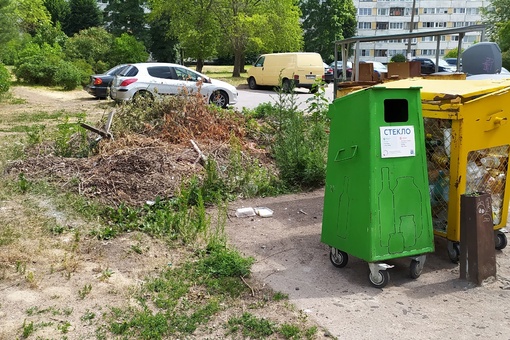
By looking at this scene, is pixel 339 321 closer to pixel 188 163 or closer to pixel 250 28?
pixel 188 163

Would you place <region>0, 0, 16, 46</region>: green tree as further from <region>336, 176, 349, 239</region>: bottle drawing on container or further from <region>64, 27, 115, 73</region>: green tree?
<region>336, 176, 349, 239</region>: bottle drawing on container

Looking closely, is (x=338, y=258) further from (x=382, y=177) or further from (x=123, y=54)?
(x=123, y=54)

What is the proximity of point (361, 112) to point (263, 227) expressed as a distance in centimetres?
200

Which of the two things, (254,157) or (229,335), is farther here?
(254,157)

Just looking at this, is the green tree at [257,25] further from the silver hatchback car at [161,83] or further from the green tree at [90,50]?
the silver hatchback car at [161,83]

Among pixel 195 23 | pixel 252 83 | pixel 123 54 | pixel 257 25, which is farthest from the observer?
pixel 195 23

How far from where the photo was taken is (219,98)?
1666 centimetres

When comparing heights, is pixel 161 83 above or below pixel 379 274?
above

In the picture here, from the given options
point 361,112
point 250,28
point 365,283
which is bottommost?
point 365,283

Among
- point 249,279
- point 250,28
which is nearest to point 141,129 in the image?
point 249,279

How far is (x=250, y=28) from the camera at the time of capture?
34.4 m

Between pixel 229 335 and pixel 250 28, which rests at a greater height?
pixel 250 28

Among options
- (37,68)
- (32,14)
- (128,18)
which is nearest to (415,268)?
(37,68)

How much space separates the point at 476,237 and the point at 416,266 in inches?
21.2
